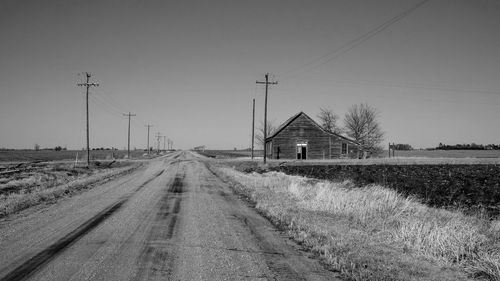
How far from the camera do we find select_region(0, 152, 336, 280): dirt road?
5.82 meters

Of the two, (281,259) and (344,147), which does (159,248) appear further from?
(344,147)

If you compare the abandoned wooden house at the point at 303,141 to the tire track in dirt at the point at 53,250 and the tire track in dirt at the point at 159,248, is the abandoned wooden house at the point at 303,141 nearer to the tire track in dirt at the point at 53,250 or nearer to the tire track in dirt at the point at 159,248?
the tire track in dirt at the point at 159,248

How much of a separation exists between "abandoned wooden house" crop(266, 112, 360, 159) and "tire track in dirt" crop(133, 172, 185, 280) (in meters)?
42.5

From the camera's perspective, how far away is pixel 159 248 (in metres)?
7.21

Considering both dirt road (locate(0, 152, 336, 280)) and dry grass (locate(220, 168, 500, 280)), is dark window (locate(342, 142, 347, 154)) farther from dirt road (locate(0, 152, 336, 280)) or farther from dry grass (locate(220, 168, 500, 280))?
dirt road (locate(0, 152, 336, 280))

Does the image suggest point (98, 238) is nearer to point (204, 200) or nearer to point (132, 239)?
point (132, 239)

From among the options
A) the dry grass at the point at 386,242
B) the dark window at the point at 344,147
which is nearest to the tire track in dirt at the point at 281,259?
the dry grass at the point at 386,242

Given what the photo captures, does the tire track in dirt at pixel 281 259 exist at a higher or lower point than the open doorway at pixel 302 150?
lower

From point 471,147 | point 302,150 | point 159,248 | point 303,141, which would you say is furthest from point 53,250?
point 471,147

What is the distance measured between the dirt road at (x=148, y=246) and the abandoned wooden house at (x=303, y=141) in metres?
42.2

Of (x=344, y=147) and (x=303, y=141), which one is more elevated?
(x=303, y=141)

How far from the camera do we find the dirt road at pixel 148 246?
5824mm

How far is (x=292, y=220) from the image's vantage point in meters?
9.77

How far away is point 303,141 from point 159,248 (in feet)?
160
